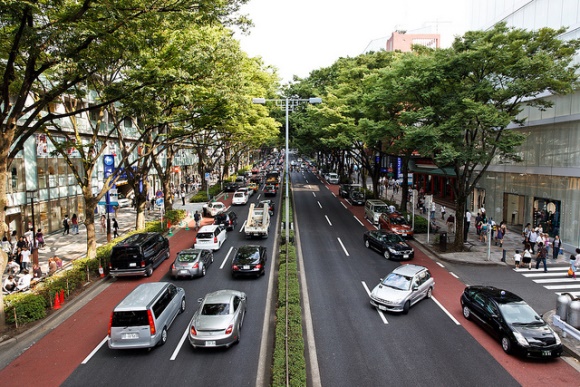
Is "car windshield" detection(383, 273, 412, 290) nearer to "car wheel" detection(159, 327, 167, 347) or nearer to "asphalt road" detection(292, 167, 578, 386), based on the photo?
"asphalt road" detection(292, 167, 578, 386)

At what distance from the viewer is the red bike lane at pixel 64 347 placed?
11414mm

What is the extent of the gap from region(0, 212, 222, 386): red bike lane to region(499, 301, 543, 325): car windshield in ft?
44.7

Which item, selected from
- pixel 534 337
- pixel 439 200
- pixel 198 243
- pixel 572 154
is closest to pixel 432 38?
pixel 439 200

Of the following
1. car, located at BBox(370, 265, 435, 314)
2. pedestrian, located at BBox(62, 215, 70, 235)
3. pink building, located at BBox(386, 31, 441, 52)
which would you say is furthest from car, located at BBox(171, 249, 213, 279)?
pink building, located at BBox(386, 31, 441, 52)

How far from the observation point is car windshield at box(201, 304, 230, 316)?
1309 cm

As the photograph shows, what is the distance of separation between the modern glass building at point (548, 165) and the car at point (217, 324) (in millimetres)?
18443

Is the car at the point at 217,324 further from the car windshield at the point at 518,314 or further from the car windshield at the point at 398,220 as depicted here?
the car windshield at the point at 398,220

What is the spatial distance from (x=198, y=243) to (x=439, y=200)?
32.2 m

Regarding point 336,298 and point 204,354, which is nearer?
point 204,354

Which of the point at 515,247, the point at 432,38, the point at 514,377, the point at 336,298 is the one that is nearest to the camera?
the point at 514,377

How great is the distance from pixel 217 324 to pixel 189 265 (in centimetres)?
756

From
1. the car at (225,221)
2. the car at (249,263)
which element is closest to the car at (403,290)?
the car at (249,263)

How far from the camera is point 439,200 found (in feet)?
154

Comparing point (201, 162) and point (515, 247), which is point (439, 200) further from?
point (201, 162)
